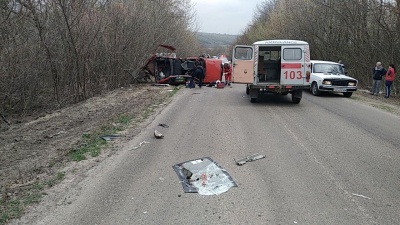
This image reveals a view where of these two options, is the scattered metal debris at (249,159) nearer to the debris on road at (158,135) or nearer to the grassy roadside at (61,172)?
the debris on road at (158,135)

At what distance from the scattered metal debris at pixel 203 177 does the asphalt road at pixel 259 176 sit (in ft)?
0.43

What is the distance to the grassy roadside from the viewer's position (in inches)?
197

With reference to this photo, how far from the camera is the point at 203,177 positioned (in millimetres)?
6242

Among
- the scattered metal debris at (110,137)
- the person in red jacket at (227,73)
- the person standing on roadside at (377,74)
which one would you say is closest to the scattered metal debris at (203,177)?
the scattered metal debris at (110,137)

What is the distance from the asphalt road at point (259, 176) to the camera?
477cm

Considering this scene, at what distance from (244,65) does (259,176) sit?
9.37 metres

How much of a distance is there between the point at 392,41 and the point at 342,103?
27.5ft

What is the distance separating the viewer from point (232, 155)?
297 inches

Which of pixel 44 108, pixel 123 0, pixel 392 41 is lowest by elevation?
pixel 44 108

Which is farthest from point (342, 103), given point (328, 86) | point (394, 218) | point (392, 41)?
point (394, 218)

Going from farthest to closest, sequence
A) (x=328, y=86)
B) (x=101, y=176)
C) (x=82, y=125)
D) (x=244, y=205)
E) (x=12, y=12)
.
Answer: (x=328, y=86), (x=12, y=12), (x=82, y=125), (x=101, y=176), (x=244, y=205)

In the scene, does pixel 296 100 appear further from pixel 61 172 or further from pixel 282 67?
pixel 61 172

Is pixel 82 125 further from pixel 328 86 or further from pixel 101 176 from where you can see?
pixel 328 86

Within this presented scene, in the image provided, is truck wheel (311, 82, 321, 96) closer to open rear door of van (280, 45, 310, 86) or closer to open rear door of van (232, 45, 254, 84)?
open rear door of van (280, 45, 310, 86)
